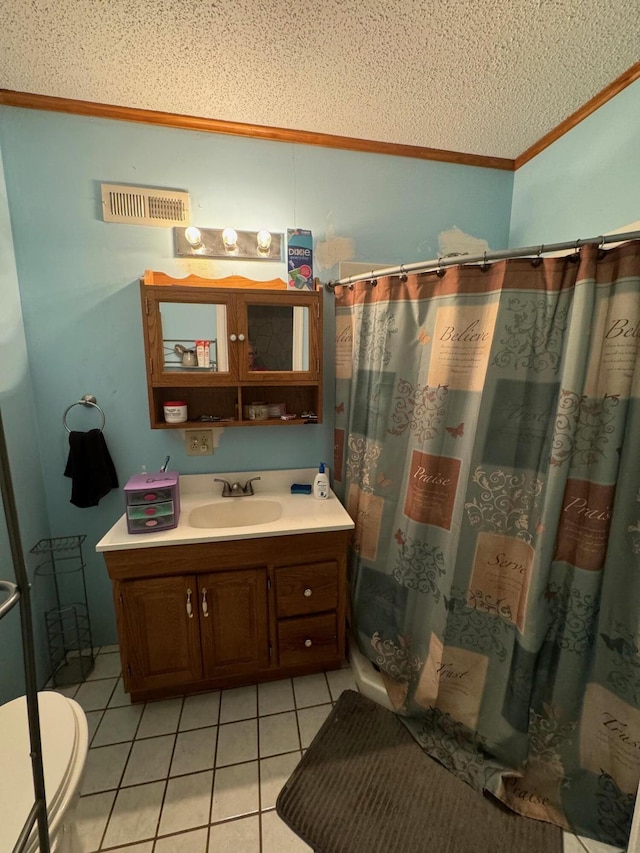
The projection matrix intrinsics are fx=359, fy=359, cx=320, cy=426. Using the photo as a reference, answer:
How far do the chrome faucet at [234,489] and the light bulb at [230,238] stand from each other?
43.8 inches

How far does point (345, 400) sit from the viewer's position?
1784 millimetres

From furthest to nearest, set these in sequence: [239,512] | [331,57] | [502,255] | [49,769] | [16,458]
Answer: [239,512] < [16,458] < [331,57] < [502,255] < [49,769]

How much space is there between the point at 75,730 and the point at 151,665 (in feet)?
1.93

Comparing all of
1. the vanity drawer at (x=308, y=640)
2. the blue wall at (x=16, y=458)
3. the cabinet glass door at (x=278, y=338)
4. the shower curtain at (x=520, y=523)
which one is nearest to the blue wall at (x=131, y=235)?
the blue wall at (x=16, y=458)

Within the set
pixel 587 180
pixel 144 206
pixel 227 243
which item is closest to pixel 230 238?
pixel 227 243

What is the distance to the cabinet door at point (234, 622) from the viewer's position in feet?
4.91

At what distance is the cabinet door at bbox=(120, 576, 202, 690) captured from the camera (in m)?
1.43

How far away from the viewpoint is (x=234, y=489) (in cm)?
181

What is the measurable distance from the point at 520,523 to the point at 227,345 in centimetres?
133

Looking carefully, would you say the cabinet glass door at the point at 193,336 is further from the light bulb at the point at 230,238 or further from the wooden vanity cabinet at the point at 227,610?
the wooden vanity cabinet at the point at 227,610

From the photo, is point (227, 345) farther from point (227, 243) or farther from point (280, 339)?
point (227, 243)

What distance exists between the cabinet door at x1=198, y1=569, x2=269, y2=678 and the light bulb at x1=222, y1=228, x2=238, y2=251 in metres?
1.44

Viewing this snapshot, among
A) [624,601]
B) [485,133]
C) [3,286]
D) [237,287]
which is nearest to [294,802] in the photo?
[624,601]

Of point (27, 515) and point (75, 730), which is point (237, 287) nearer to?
point (27, 515)
